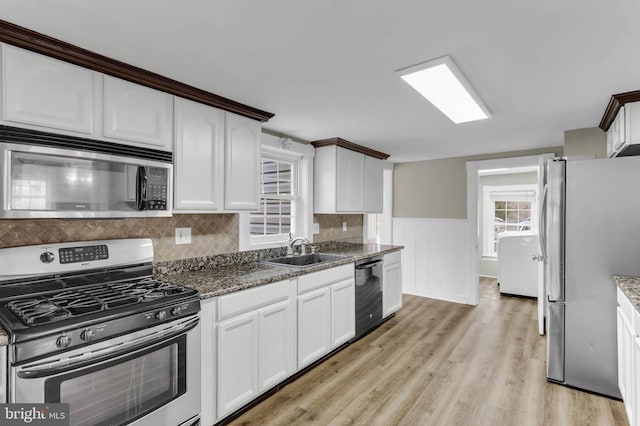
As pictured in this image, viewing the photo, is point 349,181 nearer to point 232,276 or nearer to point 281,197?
point 281,197

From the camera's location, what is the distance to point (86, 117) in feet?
5.98

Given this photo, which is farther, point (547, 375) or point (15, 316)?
point (547, 375)

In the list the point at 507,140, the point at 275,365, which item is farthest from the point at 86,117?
the point at 507,140

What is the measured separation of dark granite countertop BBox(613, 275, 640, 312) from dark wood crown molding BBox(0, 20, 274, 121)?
2789mm

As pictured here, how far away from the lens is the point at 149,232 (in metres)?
2.39

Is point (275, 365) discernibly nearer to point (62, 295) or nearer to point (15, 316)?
point (62, 295)

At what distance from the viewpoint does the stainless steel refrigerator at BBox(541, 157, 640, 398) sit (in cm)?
244

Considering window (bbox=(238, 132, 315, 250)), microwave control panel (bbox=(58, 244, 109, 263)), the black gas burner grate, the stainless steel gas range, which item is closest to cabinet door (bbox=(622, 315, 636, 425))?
the stainless steel gas range

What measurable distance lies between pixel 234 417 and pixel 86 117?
2015 millimetres

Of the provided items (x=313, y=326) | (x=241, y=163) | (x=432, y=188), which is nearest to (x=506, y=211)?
(x=432, y=188)

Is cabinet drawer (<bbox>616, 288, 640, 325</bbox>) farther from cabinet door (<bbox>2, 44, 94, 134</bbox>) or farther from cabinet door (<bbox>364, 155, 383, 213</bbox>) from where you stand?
cabinet door (<bbox>2, 44, 94, 134</bbox>)

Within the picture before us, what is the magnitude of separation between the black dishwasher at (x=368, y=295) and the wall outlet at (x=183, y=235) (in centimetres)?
166

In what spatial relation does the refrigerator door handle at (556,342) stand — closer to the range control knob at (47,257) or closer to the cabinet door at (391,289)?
the cabinet door at (391,289)

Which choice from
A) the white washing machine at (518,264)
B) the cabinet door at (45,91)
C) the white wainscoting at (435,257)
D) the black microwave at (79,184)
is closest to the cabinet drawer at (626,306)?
the white wainscoting at (435,257)
